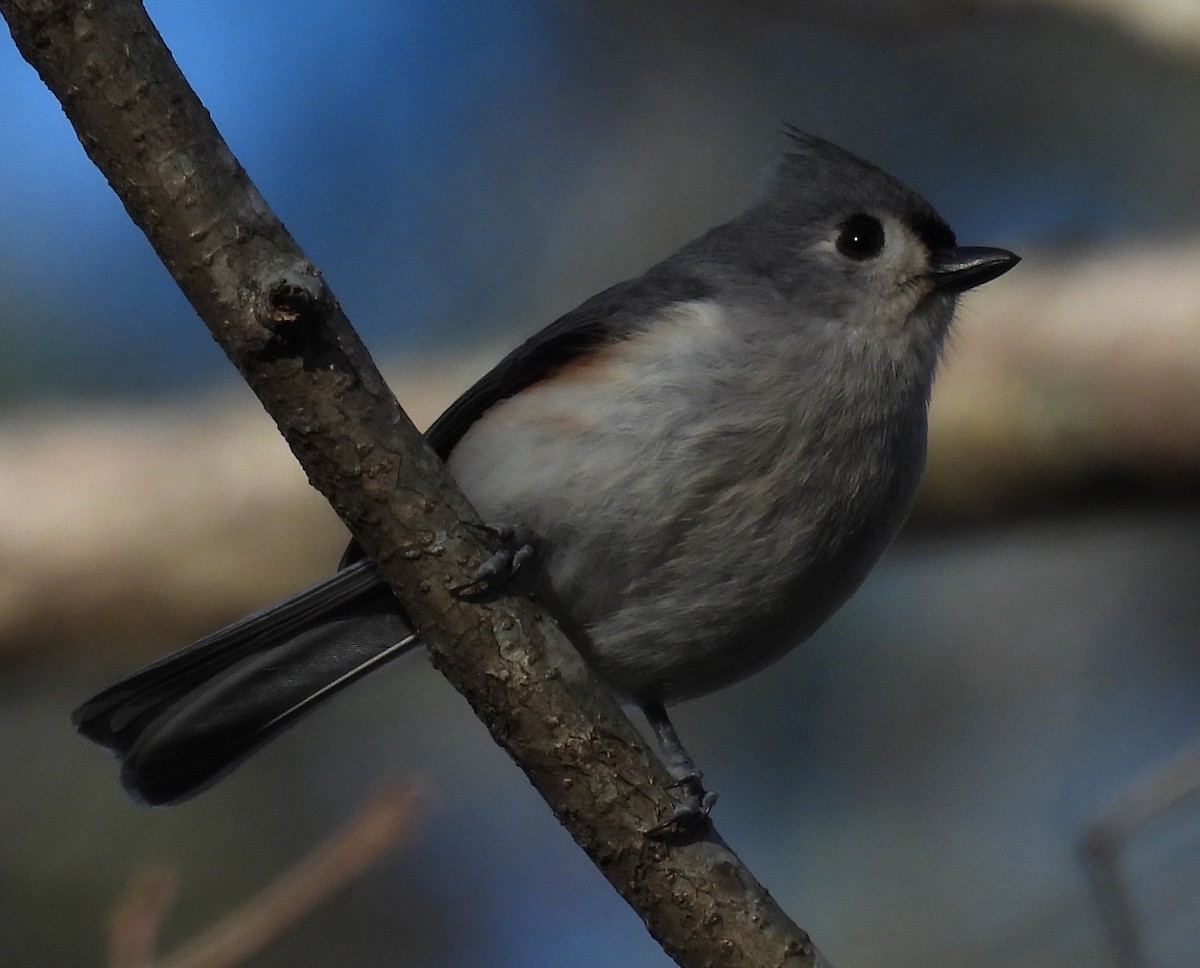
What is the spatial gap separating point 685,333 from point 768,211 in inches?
22.0

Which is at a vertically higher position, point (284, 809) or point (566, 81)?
point (566, 81)

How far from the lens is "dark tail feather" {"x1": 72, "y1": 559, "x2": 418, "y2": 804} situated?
2.40 meters

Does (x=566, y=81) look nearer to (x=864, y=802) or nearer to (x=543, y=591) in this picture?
(x=864, y=802)

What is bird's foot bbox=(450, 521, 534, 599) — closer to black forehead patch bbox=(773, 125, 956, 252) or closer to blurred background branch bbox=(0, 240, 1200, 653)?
black forehead patch bbox=(773, 125, 956, 252)

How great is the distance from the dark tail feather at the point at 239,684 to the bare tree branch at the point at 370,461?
606 mm

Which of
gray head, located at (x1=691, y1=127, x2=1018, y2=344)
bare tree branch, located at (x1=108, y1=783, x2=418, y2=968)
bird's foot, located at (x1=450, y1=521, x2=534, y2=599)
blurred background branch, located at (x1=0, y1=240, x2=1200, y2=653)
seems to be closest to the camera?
bare tree branch, located at (x1=108, y1=783, x2=418, y2=968)

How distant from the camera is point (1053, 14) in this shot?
471 cm

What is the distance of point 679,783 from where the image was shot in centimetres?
198

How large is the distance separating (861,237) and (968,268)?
20 cm

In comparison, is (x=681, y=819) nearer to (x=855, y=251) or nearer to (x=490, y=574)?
(x=490, y=574)

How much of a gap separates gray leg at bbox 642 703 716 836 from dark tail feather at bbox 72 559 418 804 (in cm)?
48

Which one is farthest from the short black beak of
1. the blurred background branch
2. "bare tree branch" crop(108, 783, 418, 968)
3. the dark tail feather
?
"bare tree branch" crop(108, 783, 418, 968)

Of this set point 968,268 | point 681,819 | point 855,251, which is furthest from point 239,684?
point 968,268

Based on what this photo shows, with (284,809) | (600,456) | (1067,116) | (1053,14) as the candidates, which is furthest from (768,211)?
(1067,116)
